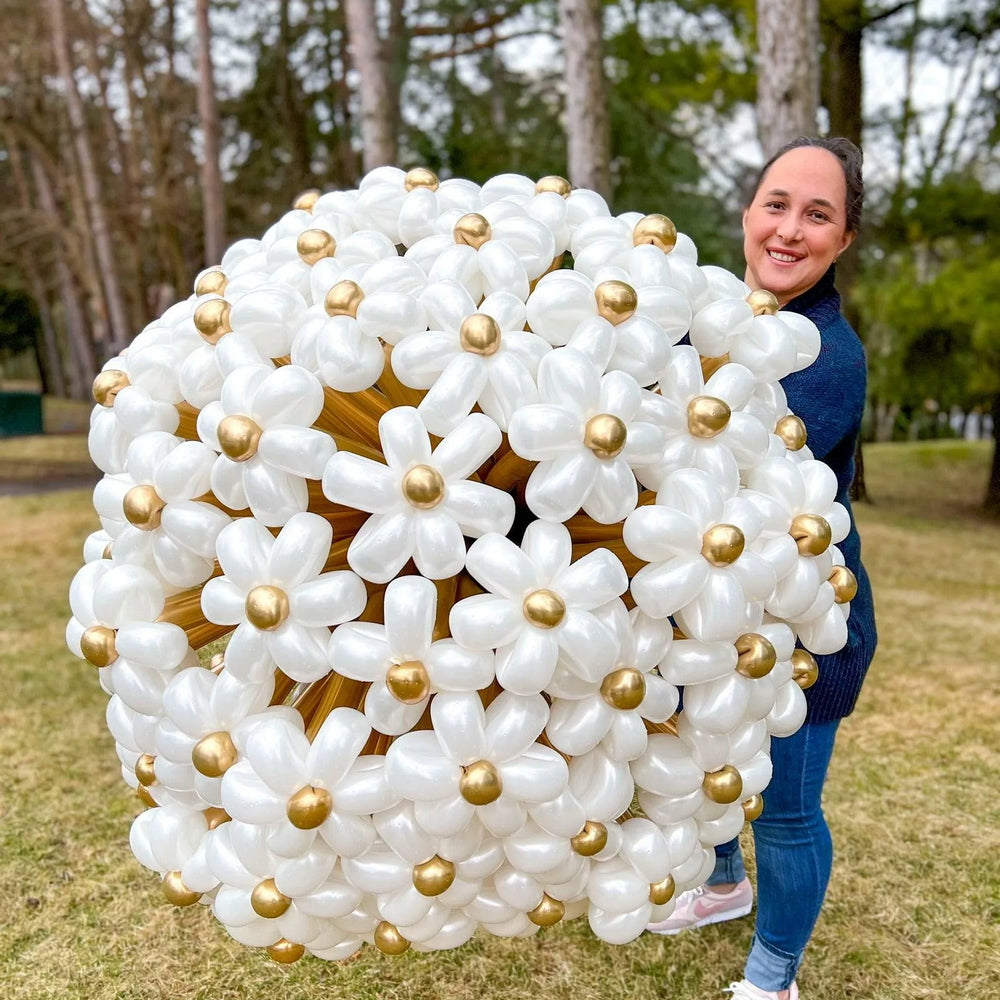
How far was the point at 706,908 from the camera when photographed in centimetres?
254

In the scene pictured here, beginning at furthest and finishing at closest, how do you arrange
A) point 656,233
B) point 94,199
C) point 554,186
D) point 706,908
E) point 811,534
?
1. point 94,199
2. point 706,908
3. point 554,186
4. point 656,233
5. point 811,534

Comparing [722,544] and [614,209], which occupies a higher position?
[614,209]

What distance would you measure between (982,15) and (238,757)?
12.2m

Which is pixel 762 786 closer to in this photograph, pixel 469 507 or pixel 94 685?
pixel 469 507

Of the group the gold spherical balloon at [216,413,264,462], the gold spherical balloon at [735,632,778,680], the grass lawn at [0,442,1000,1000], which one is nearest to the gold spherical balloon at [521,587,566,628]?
the gold spherical balloon at [735,632,778,680]

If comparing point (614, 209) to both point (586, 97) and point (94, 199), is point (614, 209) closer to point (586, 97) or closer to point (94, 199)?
point (586, 97)

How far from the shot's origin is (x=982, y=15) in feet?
34.1

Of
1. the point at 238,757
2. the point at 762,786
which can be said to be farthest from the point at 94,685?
the point at 762,786

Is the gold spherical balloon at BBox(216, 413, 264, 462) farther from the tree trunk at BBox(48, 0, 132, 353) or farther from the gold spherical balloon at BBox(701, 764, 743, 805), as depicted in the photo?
the tree trunk at BBox(48, 0, 132, 353)

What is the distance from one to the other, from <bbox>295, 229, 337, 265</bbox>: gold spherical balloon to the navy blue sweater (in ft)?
2.94

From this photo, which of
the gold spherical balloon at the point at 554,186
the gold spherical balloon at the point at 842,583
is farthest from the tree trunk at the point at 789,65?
the gold spherical balloon at the point at 842,583

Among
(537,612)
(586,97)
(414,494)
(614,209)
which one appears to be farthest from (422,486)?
(614,209)

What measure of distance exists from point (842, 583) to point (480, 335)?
2.53 feet

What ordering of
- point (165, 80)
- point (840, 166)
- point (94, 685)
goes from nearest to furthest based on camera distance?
point (840, 166)
point (94, 685)
point (165, 80)
